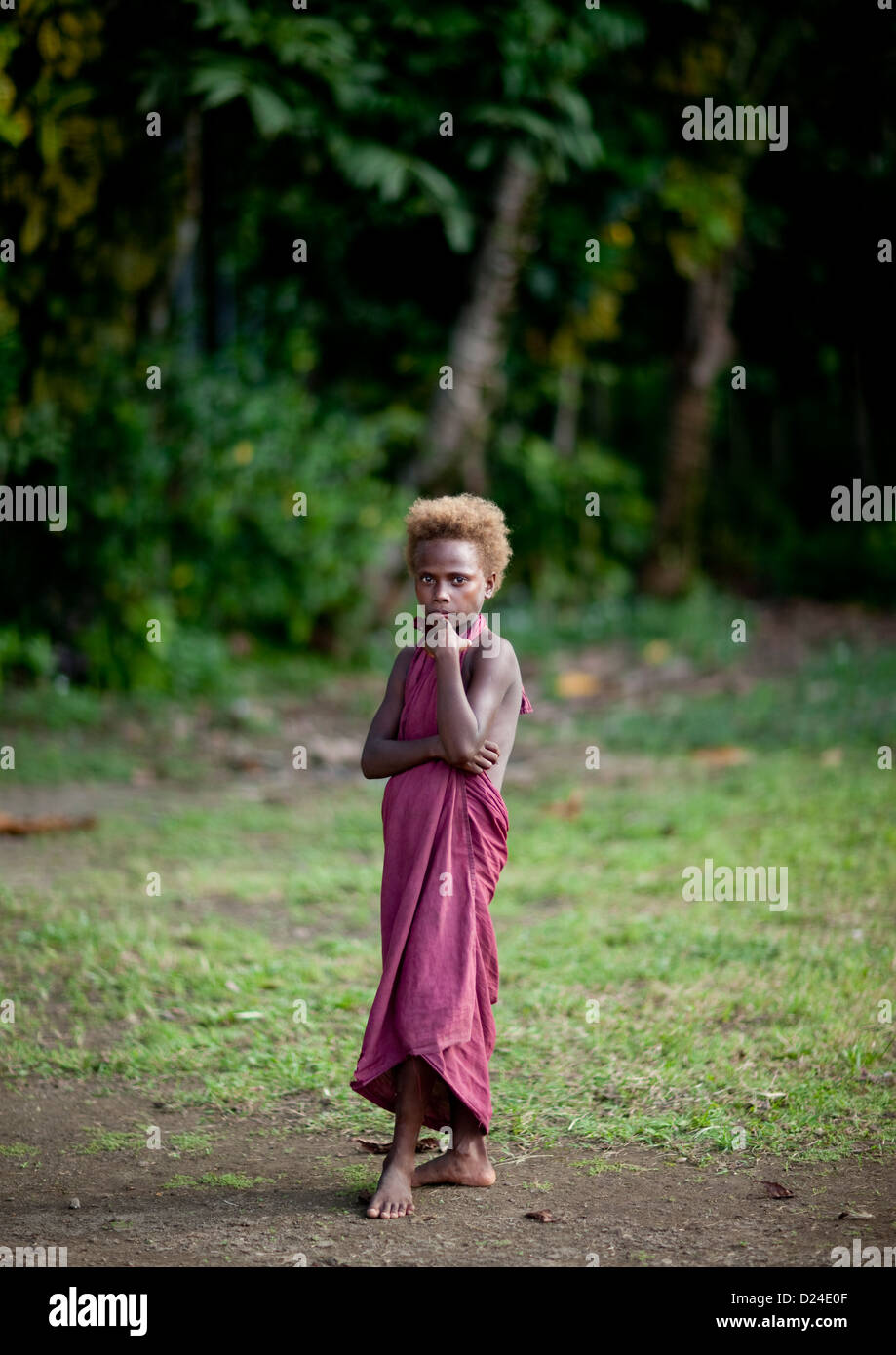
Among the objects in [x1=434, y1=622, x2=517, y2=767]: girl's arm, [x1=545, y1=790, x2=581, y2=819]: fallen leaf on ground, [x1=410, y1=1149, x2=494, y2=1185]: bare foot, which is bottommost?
[x1=410, y1=1149, x2=494, y2=1185]: bare foot

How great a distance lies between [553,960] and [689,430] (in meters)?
8.92

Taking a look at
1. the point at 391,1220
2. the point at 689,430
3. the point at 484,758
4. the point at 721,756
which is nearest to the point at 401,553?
the point at 721,756

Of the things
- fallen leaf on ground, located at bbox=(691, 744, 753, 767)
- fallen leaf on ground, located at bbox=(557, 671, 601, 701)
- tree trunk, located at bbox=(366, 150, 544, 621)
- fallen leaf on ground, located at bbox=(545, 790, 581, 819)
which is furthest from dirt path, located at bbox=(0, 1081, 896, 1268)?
tree trunk, located at bbox=(366, 150, 544, 621)

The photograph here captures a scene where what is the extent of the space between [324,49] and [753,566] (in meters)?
8.81

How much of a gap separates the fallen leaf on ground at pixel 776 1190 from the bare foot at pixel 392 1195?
0.88 meters

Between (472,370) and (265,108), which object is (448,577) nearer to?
(265,108)

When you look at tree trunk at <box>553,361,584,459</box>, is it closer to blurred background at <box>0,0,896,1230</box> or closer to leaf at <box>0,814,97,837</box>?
blurred background at <box>0,0,896,1230</box>

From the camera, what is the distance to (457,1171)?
3.61 meters

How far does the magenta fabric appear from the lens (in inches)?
137

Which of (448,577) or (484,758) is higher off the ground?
(448,577)

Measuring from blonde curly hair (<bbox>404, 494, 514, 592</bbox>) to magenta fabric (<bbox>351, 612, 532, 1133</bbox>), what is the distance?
22 centimetres

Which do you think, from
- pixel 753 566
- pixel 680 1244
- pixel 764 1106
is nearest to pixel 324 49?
pixel 764 1106

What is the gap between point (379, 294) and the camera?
12406mm
